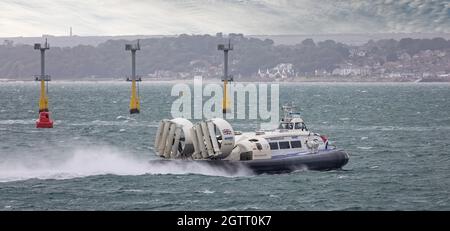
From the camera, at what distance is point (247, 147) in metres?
59.7

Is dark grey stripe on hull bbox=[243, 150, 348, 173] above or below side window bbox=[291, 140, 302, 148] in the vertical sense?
below

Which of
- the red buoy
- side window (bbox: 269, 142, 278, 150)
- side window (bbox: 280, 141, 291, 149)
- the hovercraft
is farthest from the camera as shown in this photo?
the red buoy

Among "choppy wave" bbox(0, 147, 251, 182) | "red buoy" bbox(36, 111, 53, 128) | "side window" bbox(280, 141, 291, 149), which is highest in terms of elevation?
"side window" bbox(280, 141, 291, 149)

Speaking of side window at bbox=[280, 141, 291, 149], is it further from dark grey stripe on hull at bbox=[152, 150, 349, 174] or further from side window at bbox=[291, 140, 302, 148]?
dark grey stripe on hull at bbox=[152, 150, 349, 174]

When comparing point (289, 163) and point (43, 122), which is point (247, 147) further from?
point (43, 122)

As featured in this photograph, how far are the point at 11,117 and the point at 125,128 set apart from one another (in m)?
26.0

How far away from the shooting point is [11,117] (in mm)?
126125

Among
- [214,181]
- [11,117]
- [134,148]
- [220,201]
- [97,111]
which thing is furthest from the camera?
[97,111]

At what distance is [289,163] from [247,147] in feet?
9.51

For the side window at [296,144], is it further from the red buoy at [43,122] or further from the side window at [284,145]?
the red buoy at [43,122]

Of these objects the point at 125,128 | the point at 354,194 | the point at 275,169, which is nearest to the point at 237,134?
the point at 275,169

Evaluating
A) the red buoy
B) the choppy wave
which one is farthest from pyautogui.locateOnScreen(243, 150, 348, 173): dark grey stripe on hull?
the red buoy

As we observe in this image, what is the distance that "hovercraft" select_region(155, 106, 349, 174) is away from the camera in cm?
5956
